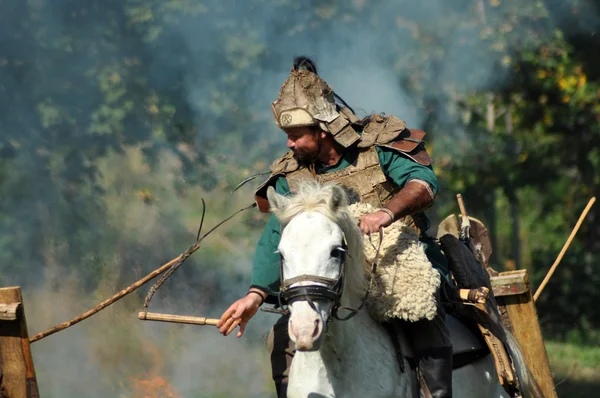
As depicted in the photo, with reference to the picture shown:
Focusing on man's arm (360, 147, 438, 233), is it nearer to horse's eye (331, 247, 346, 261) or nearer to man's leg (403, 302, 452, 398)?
horse's eye (331, 247, 346, 261)

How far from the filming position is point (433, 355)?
448 centimetres

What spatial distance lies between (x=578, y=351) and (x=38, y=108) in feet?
26.9

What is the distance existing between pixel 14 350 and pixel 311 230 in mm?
1863

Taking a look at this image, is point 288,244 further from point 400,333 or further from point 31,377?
point 31,377

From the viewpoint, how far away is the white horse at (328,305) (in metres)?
3.70

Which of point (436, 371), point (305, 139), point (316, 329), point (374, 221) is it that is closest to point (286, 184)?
point (305, 139)

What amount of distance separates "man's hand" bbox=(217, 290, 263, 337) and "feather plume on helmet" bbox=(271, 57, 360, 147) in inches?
35.0

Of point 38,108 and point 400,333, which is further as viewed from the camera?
point 38,108

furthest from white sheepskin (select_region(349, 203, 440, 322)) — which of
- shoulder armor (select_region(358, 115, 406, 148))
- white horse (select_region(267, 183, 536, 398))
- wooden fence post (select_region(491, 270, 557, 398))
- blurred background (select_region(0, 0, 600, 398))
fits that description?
blurred background (select_region(0, 0, 600, 398))

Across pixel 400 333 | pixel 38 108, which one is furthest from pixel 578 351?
pixel 400 333

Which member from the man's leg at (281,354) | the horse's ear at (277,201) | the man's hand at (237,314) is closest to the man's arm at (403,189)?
the horse's ear at (277,201)

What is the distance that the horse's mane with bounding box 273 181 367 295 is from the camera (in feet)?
12.9

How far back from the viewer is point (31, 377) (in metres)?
4.86

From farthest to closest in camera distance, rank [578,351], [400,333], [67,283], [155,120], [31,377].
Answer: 1. [578,351]
2. [155,120]
3. [67,283]
4. [31,377]
5. [400,333]
